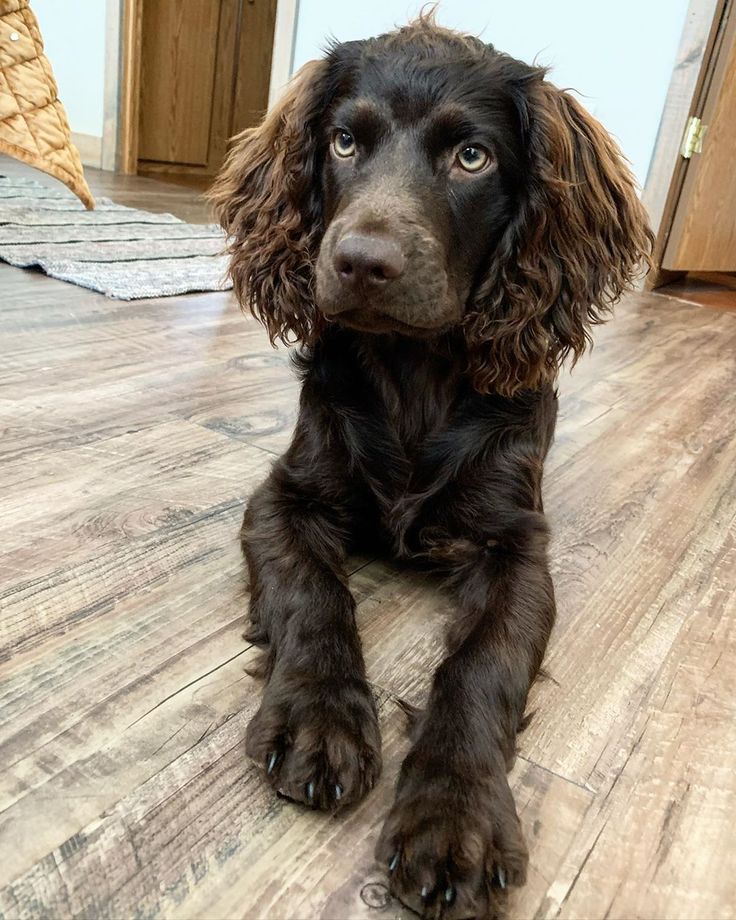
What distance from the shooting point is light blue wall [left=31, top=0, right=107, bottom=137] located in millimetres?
6227

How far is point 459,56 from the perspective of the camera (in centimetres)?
133

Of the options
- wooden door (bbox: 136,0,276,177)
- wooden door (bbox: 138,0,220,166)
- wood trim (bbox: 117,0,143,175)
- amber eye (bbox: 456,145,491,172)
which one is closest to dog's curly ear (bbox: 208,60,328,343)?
amber eye (bbox: 456,145,491,172)

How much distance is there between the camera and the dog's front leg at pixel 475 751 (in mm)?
747

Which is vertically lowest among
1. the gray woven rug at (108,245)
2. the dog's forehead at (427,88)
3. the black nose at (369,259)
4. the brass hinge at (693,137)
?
the gray woven rug at (108,245)

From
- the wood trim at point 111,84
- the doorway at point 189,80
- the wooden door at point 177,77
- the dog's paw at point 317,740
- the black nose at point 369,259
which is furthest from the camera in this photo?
the wooden door at point 177,77

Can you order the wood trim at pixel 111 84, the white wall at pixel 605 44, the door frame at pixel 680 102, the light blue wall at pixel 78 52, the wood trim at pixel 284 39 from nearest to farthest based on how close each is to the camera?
the door frame at pixel 680 102 < the white wall at pixel 605 44 < the wood trim at pixel 284 39 < the wood trim at pixel 111 84 < the light blue wall at pixel 78 52

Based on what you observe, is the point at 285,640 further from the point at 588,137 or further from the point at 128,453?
the point at 588,137

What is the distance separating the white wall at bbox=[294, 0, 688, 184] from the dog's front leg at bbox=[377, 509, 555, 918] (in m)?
3.66

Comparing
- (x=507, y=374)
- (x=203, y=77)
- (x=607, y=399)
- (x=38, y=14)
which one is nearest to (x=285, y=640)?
(x=507, y=374)

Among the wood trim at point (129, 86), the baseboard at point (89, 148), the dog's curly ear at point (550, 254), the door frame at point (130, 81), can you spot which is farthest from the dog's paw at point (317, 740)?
the baseboard at point (89, 148)

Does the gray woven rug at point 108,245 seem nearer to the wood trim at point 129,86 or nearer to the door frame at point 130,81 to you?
the door frame at point 130,81

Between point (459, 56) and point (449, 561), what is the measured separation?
2.69 ft

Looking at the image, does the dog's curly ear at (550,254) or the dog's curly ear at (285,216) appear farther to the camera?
the dog's curly ear at (285,216)

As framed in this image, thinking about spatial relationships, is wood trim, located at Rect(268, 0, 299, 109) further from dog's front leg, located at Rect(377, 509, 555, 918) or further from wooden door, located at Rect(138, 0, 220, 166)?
dog's front leg, located at Rect(377, 509, 555, 918)
